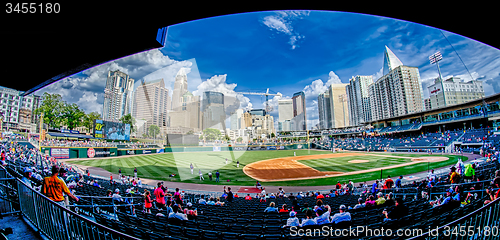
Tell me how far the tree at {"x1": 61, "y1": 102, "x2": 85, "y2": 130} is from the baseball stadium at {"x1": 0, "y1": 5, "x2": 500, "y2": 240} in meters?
0.43

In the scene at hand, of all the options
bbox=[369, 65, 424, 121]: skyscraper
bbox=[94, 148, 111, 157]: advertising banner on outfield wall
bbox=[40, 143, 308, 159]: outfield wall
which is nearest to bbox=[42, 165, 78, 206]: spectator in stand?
bbox=[40, 143, 308, 159]: outfield wall

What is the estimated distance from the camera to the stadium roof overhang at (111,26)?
173 inches

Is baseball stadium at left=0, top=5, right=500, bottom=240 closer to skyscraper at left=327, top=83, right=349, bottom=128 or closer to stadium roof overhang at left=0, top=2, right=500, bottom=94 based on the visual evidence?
stadium roof overhang at left=0, top=2, right=500, bottom=94

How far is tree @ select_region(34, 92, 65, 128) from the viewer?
174 ft

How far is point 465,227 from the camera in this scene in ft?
10.5

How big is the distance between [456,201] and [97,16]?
1098cm

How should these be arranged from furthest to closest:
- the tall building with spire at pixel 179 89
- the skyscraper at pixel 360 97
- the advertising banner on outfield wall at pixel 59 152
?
the skyscraper at pixel 360 97 < the advertising banner on outfield wall at pixel 59 152 < the tall building with spire at pixel 179 89

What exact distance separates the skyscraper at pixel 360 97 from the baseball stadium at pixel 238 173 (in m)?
16.1

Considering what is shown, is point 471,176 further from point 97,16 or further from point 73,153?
point 73,153

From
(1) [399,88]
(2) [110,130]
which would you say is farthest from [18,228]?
(1) [399,88]

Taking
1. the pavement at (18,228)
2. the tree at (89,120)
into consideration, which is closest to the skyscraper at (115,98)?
the tree at (89,120)

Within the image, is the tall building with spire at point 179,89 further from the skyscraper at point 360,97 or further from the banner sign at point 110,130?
the skyscraper at point 360,97

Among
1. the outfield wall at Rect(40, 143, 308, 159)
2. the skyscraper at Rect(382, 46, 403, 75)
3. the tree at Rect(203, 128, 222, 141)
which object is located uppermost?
the skyscraper at Rect(382, 46, 403, 75)

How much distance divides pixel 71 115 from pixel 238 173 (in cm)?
6191
